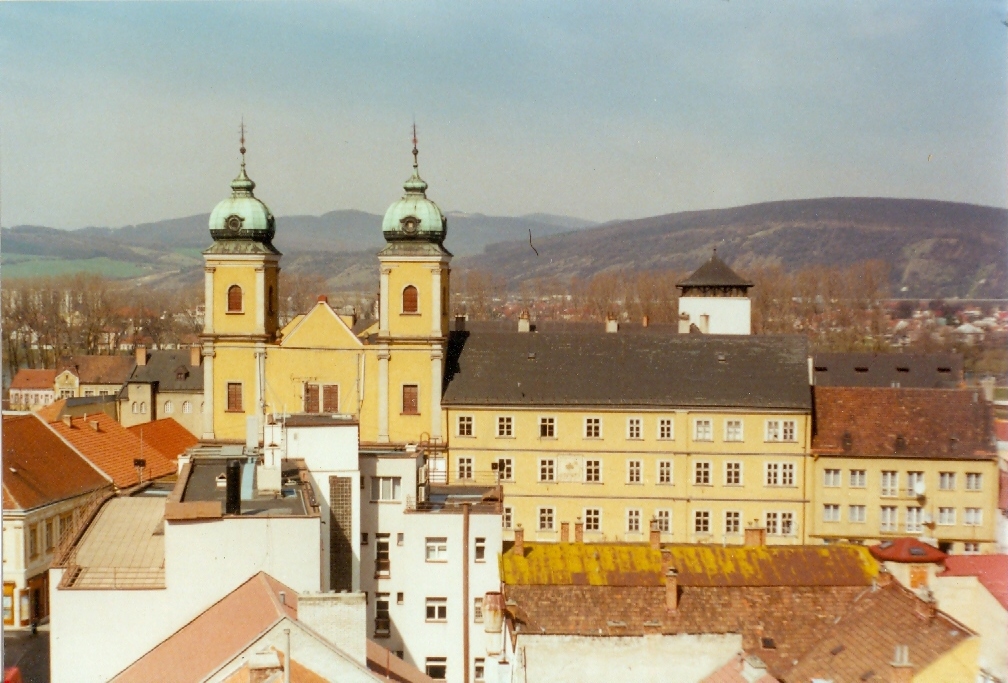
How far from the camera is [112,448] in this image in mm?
41250

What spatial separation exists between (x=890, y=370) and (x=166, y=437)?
36.6m

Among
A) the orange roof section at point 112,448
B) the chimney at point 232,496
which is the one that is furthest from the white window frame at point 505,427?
the chimney at point 232,496

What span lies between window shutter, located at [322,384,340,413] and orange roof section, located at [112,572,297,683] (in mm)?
21849

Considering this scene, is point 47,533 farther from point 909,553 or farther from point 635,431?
point 909,553

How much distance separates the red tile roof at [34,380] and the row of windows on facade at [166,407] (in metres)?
19.1

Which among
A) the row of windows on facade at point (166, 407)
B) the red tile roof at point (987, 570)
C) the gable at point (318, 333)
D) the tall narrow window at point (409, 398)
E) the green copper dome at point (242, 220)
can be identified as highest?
the green copper dome at point (242, 220)

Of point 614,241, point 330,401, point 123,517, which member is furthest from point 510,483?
point 614,241

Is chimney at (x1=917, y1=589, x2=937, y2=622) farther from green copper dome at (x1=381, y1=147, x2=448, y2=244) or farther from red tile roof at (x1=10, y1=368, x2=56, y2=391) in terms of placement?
red tile roof at (x1=10, y1=368, x2=56, y2=391)

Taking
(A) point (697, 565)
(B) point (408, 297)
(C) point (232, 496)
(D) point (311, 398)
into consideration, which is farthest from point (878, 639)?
(D) point (311, 398)

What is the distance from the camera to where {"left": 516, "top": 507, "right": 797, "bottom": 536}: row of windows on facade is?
131 ft

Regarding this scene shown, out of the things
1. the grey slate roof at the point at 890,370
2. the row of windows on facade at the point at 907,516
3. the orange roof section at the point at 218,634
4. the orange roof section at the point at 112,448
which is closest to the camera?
the orange roof section at the point at 218,634

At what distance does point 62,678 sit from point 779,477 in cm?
2680

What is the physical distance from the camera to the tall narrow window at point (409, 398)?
41094 mm

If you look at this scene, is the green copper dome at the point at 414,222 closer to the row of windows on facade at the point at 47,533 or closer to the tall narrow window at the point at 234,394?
the tall narrow window at the point at 234,394
